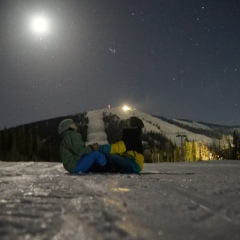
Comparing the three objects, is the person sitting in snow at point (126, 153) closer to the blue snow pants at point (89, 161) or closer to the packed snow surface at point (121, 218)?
the blue snow pants at point (89, 161)

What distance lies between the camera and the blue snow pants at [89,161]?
23.2 feet

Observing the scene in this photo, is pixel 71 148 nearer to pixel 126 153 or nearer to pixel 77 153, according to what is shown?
pixel 77 153

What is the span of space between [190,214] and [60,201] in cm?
103

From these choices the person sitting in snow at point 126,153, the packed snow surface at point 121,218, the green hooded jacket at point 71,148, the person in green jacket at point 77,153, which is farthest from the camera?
the green hooded jacket at point 71,148

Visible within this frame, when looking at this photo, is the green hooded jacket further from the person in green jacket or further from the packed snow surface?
the packed snow surface

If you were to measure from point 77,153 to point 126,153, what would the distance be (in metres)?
1.14

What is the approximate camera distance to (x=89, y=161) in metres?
7.16

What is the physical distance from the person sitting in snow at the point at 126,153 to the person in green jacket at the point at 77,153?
188 millimetres

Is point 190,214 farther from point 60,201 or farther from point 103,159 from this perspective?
point 103,159

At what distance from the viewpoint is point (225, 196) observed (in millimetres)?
2586

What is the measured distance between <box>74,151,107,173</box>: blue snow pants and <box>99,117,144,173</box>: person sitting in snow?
0.12m

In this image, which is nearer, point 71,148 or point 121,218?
point 121,218

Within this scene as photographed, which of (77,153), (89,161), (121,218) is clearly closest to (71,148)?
(77,153)

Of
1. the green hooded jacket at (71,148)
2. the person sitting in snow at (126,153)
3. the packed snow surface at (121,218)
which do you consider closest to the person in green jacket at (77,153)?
the green hooded jacket at (71,148)
